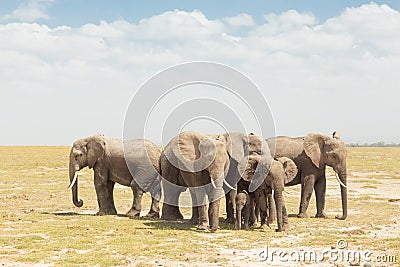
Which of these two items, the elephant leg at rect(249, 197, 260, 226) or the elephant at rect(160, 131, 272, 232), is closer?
the elephant at rect(160, 131, 272, 232)

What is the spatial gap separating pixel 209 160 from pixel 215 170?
380 millimetres

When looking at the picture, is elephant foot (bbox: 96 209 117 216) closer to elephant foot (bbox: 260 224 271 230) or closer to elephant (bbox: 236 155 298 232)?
elephant (bbox: 236 155 298 232)

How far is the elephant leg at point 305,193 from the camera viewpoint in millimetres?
21203

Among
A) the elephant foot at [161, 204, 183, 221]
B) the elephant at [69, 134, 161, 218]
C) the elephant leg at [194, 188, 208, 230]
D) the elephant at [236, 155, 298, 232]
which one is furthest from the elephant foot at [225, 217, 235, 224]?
the elephant at [69, 134, 161, 218]

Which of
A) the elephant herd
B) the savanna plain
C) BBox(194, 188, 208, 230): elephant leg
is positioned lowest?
the savanna plain

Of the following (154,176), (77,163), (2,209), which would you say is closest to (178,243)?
(154,176)

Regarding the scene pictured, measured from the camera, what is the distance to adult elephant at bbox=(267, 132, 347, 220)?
70.3 feet

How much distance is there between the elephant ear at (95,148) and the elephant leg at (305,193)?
8.52m

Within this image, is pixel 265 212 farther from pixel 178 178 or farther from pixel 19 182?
pixel 19 182

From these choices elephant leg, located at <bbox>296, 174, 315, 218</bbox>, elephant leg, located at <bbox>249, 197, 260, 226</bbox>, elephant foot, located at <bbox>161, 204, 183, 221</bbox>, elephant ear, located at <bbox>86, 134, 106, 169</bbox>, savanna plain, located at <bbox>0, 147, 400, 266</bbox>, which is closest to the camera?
savanna plain, located at <bbox>0, 147, 400, 266</bbox>

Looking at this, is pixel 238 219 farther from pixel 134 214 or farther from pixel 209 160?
pixel 134 214

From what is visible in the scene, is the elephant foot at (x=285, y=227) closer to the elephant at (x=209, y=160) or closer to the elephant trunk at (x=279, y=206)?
the elephant trunk at (x=279, y=206)

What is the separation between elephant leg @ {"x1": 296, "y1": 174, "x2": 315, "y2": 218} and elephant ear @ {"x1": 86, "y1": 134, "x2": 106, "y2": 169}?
852cm

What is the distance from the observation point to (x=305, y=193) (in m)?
21.3
